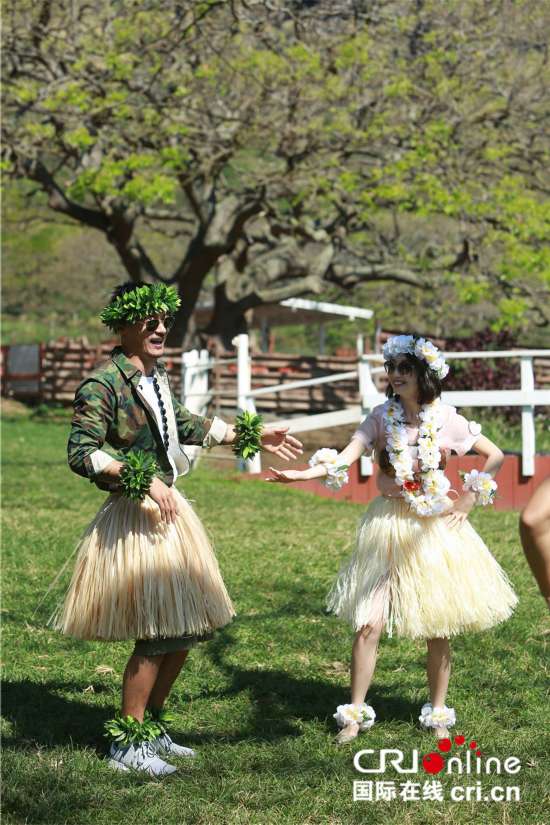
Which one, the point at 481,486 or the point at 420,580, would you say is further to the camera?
the point at 481,486

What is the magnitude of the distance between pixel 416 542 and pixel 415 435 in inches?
19.9

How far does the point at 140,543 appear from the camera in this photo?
471 cm

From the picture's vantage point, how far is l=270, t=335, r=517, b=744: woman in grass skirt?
16.5ft

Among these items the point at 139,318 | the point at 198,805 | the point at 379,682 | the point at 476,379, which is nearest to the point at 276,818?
the point at 198,805

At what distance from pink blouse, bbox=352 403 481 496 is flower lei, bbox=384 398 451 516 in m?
0.04

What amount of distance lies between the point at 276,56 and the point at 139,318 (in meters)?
16.0

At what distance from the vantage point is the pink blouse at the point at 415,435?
206 inches

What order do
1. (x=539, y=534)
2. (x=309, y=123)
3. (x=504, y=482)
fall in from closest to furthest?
(x=539, y=534)
(x=504, y=482)
(x=309, y=123)

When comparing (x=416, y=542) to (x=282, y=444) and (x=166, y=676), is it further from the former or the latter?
(x=166, y=676)

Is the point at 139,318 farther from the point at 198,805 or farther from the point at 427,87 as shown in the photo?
the point at 427,87

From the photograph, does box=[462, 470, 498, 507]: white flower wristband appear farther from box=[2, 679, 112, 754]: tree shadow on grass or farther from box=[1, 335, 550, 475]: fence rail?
box=[1, 335, 550, 475]: fence rail

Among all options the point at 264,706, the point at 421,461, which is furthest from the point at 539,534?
the point at 264,706

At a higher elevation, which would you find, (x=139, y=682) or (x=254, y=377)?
(x=254, y=377)

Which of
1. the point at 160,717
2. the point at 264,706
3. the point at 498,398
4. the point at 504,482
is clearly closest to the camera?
the point at 160,717
